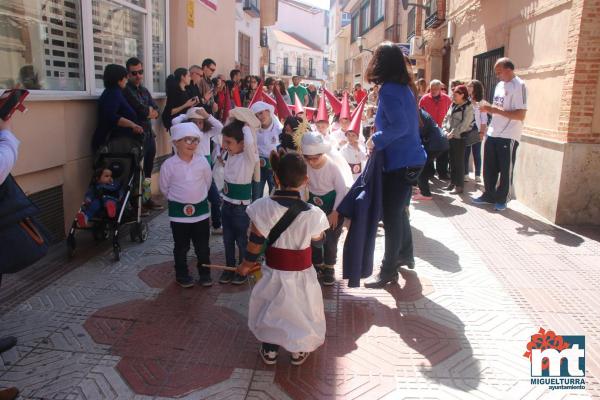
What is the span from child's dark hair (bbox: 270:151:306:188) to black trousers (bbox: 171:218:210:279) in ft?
4.82

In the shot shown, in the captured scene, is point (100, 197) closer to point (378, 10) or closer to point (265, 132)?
point (265, 132)

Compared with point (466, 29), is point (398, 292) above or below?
below

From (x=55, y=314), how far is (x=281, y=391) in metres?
1.97

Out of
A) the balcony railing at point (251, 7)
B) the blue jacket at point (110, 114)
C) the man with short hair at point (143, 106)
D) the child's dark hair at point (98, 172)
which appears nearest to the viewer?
the child's dark hair at point (98, 172)

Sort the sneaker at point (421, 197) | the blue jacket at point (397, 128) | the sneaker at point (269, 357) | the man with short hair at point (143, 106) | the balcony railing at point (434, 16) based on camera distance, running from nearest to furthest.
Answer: the sneaker at point (269, 357) → the blue jacket at point (397, 128) → the man with short hair at point (143, 106) → the sneaker at point (421, 197) → the balcony railing at point (434, 16)

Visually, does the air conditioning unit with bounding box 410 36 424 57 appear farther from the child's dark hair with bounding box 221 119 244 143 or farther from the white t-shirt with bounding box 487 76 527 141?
the child's dark hair with bounding box 221 119 244 143

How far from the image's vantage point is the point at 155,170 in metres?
7.81

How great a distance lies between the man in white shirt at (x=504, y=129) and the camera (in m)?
6.97

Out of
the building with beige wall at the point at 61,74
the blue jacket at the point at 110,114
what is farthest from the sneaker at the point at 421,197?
the blue jacket at the point at 110,114

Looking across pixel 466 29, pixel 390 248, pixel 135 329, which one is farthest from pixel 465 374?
pixel 466 29

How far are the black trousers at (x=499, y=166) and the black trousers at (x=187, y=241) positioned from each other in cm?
473

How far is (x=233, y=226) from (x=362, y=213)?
1.24 m

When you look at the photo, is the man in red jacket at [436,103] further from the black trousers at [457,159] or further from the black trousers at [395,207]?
the black trousers at [395,207]

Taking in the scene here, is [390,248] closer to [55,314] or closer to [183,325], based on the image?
[183,325]
